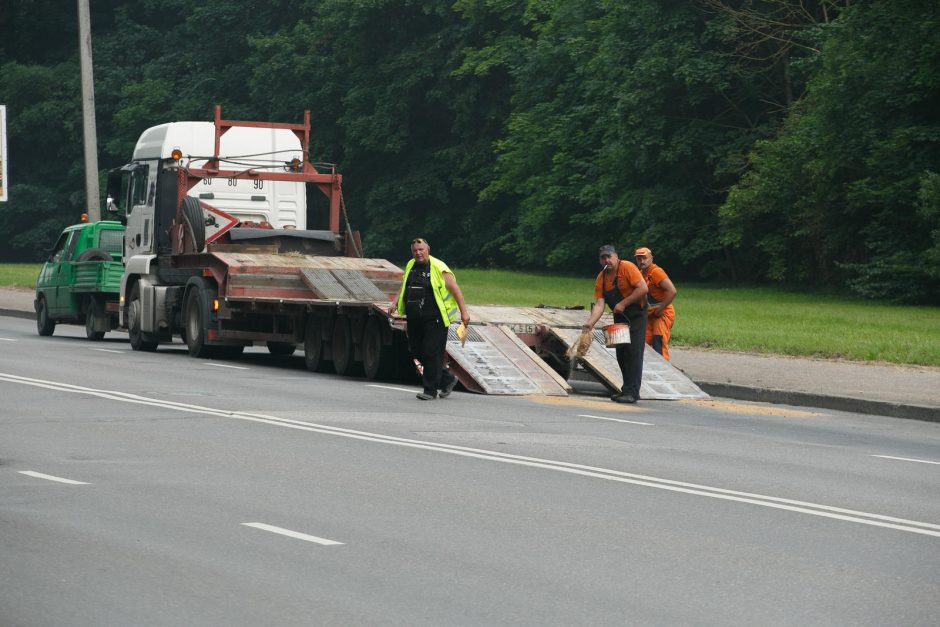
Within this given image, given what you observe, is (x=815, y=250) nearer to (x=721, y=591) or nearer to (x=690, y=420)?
(x=690, y=420)

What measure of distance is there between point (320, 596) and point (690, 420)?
8.78m

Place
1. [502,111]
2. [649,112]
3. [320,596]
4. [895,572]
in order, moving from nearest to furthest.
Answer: [320,596] < [895,572] < [649,112] < [502,111]

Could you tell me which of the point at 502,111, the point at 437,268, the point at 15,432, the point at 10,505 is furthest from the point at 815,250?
the point at 10,505

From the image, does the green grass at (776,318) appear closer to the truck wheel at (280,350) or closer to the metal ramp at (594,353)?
the metal ramp at (594,353)

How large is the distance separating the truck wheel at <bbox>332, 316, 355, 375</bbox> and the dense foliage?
502 inches

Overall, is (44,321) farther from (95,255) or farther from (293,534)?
(293,534)

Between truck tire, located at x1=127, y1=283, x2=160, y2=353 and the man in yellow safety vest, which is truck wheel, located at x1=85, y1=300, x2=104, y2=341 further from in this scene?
the man in yellow safety vest

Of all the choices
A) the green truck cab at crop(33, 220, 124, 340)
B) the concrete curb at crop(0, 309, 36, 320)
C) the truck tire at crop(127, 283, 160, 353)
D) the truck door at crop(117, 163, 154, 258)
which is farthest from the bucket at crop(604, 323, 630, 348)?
the concrete curb at crop(0, 309, 36, 320)

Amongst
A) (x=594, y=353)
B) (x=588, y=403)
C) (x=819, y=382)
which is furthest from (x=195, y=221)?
(x=819, y=382)

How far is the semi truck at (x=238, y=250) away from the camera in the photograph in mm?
20031

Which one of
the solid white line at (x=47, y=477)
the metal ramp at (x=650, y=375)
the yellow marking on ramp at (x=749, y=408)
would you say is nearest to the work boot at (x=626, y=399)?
the metal ramp at (x=650, y=375)

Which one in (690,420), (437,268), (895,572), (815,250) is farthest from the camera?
(815,250)

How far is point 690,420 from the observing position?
583 inches

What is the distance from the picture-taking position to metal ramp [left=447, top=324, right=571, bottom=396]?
16.9 m
